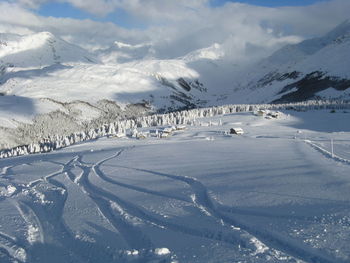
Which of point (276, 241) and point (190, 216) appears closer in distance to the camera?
point (276, 241)

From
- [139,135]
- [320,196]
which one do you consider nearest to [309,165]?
[320,196]

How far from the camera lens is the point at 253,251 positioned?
14648mm

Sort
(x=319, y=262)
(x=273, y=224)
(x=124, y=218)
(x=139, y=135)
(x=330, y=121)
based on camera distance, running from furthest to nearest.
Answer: (x=330, y=121) → (x=139, y=135) → (x=124, y=218) → (x=273, y=224) → (x=319, y=262)

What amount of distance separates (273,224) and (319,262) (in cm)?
384

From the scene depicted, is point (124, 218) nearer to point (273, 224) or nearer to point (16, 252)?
point (16, 252)

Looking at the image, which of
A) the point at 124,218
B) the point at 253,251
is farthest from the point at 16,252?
the point at 253,251

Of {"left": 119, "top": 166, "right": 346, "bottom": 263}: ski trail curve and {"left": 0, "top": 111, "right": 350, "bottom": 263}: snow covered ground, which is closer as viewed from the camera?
{"left": 119, "top": 166, "right": 346, "bottom": 263}: ski trail curve

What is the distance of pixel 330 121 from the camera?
12194cm

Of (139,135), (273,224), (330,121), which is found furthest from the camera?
(330,121)

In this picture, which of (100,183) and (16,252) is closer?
(16,252)

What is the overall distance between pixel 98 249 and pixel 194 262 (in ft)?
14.0

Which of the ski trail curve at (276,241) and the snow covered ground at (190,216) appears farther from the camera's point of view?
the snow covered ground at (190,216)

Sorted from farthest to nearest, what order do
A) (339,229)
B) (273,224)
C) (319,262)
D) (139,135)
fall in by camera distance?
(139,135), (273,224), (339,229), (319,262)

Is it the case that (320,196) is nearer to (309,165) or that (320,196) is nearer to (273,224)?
(273,224)
